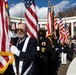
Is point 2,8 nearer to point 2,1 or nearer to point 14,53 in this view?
point 2,1

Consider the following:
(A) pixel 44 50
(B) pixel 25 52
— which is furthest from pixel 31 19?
(B) pixel 25 52

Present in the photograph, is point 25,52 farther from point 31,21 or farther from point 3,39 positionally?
point 31,21

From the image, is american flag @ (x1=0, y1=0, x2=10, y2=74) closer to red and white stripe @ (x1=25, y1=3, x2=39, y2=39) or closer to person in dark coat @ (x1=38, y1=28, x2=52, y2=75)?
red and white stripe @ (x1=25, y1=3, x2=39, y2=39)

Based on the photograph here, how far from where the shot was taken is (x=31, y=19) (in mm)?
7836

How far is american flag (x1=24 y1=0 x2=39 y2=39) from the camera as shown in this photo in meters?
7.72

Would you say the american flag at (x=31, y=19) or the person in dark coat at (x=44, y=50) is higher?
the american flag at (x=31, y=19)

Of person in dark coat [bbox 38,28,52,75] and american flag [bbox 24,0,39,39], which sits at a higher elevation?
american flag [bbox 24,0,39,39]

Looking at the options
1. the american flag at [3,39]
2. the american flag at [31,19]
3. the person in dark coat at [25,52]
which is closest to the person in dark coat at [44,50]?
the american flag at [31,19]

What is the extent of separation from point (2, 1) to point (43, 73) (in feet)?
15.7

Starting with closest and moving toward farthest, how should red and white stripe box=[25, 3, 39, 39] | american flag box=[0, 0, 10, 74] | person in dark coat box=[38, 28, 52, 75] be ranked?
1. american flag box=[0, 0, 10, 74]
2. red and white stripe box=[25, 3, 39, 39]
3. person in dark coat box=[38, 28, 52, 75]

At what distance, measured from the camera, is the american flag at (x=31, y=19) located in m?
7.72

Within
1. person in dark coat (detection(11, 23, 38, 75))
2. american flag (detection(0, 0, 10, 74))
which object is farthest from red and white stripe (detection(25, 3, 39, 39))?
american flag (detection(0, 0, 10, 74))

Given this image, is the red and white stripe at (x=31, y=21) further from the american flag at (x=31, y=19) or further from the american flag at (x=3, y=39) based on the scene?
the american flag at (x=3, y=39)

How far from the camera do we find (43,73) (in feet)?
30.5
